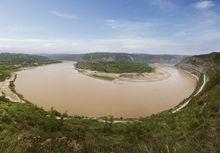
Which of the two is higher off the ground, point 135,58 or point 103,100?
point 103,100

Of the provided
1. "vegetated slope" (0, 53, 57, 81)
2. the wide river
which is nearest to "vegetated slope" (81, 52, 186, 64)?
"vegetated slope" (0, 53, 57, 81)

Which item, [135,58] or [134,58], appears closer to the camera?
[134,58]

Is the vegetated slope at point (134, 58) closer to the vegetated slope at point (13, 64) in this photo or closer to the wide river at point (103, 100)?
the vegetated slope at point (13, 64)

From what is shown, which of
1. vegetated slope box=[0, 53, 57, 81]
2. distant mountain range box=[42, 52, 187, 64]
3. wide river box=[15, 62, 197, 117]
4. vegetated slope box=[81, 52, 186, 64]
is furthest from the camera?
distant mountain range box=[42, 52, 187, 64]

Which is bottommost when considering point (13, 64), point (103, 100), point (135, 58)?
point (135, 58)

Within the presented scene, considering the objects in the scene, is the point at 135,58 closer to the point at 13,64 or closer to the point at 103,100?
the point at 13,64

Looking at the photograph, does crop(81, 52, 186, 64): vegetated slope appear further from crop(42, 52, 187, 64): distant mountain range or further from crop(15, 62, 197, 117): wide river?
crop(15, 62, 197, 117): wide river

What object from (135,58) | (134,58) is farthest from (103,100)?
(135,58)

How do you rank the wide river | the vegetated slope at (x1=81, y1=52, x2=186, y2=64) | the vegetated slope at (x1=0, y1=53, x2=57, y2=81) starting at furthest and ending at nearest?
the vegetated slope at (x1=81, y1=52, x2=186, y2=64), the vegetated slope at (x1=0, y1=53, x2=57, y2=81), the wide river

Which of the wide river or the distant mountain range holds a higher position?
the wide river

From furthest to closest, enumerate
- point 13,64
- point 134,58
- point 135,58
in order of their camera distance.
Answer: point 135,58
point 134,58
point 13,64

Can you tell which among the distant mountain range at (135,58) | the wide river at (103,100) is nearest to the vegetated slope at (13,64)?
the wide river at (103,100)

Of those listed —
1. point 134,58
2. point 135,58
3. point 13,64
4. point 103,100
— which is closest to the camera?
point 103,100
